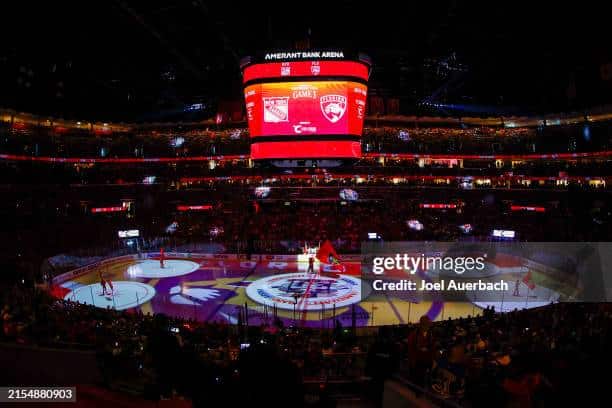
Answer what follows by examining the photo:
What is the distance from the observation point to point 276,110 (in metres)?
22.9

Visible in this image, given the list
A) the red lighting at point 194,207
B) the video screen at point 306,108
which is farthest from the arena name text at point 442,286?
the red lighting at point 194,207

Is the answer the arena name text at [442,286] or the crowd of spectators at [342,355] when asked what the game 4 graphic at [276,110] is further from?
the crowd of spectators at [342,355]

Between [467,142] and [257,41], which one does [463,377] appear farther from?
[467,142]

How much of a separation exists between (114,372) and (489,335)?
344 inches

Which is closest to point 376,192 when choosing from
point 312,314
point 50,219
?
point 312,314

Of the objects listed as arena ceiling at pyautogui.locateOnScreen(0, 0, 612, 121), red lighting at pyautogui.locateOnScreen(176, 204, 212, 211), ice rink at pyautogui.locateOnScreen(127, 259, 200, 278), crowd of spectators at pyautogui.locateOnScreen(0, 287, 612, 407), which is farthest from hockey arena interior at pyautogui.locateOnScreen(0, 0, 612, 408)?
red lighting at pyautogui.locateOnScreen(176, 204, 212, 211)

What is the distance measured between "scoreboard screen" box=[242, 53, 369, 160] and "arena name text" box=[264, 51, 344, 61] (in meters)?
0.12

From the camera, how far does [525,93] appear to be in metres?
31.5

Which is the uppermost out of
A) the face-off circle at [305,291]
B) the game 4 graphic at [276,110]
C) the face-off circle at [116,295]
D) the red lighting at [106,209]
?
the game 4 graphic at [276,110]

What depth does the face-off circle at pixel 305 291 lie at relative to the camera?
1938cm

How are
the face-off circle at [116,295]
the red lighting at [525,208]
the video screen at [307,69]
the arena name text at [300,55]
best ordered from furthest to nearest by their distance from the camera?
the red lighting at [525,208] → the video screen at [307,69] → the arena name text at [300,55] → the face-off circle at [116,295]

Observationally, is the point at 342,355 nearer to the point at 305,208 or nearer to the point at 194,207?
the point at 305,208

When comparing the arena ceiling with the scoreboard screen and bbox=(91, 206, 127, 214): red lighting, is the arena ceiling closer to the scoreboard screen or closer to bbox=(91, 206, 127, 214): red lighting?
the scoreboard screen

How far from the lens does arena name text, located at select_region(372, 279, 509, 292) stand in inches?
680
